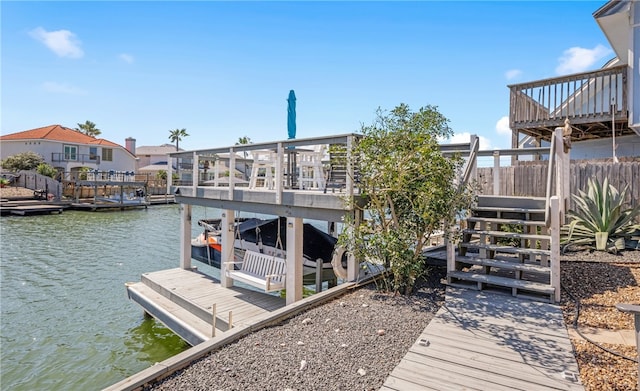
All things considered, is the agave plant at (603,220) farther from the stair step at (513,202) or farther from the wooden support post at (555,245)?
the wooden support post at (555,245)

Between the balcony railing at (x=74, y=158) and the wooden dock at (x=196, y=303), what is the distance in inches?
1594

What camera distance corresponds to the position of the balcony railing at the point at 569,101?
30.9 ft

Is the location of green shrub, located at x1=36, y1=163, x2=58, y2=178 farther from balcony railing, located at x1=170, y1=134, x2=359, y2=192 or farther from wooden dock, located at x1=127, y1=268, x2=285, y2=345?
wooden dock, located at x1=127, y1=268, x2=285, y2=345

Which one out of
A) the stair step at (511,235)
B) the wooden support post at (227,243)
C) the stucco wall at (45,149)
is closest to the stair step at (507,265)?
the stair step at (511,235)

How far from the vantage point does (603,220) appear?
22.9 ft

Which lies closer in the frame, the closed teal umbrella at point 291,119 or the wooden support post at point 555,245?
the wooden support post at point 555,245

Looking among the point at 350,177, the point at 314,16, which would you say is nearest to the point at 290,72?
the point at 314,16

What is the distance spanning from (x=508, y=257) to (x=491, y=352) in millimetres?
3911

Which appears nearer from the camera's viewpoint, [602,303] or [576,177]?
[602,303]

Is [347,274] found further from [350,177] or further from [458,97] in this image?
[458,97]

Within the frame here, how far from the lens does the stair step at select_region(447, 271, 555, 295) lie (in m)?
4.88

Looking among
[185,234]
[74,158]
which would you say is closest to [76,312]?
[185,234]

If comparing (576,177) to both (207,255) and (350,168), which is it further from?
(207,255)

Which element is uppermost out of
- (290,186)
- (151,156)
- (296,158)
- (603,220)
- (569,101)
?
(151,156)
